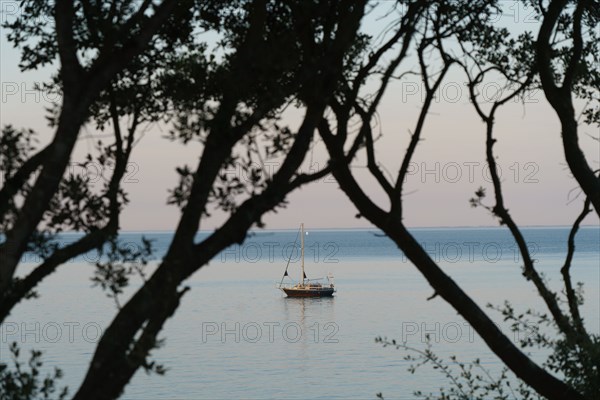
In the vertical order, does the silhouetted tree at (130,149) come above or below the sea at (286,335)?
above

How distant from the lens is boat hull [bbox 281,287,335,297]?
9281 cm

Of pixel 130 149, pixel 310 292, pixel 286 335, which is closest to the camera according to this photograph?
pixel 130 149

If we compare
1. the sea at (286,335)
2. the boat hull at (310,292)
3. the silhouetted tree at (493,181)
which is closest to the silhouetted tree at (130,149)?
the silhouetted tree at (493,181)

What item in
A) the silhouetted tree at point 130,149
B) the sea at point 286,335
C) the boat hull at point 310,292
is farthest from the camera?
the boat hull at point 310,292

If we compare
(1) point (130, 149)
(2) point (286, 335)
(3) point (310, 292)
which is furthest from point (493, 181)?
(3) point (310, 292)

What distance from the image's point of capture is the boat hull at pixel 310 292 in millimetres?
92812

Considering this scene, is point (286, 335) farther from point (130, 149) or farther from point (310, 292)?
point (130, 149)

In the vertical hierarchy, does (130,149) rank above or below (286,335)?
above

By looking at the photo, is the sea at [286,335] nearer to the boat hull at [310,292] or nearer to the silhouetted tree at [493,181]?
the boat hull at [310,292]

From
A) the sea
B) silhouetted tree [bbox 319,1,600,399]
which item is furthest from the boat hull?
silhouetted tree [bbox 319,1,600,399]

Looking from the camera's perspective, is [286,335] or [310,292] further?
[310,292]

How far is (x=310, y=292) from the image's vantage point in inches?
3725

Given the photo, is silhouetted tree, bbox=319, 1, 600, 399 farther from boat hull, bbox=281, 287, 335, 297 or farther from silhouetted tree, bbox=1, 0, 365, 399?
boat hull, bbox=281, 287, 335, 297

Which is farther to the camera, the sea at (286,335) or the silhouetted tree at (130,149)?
the sea at (286,335)
